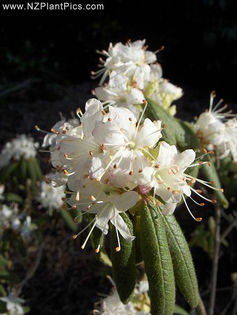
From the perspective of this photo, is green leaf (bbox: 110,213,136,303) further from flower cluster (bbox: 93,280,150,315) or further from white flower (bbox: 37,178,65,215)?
white flower (bbox: 37,178,65,215)

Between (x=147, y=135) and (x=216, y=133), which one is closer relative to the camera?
(x=147, y=135)

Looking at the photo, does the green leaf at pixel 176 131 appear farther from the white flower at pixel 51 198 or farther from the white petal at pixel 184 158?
the white flower at pixel 51 198

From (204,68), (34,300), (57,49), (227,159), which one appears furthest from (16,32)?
(227,159)

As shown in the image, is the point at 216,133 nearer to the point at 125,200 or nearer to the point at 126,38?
the point at 125,200

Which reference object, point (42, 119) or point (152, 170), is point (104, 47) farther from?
point (152, 170)

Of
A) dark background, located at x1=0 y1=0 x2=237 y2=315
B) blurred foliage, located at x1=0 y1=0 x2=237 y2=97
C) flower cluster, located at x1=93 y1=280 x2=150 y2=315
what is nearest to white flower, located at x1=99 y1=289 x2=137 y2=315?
flower cluster, located at x1=93 y1=280 x2=150 y2=315

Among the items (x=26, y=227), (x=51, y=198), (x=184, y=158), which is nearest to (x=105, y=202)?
(x=184, y=158)
